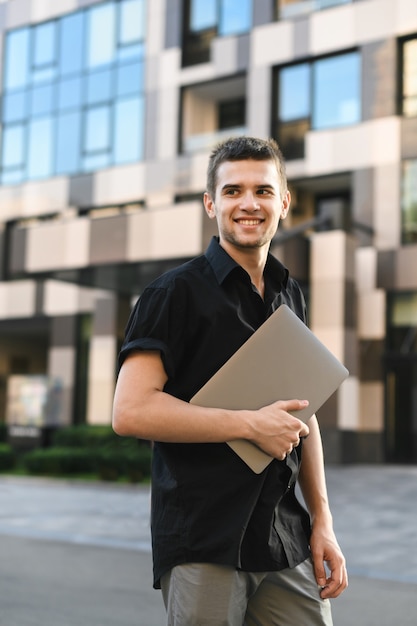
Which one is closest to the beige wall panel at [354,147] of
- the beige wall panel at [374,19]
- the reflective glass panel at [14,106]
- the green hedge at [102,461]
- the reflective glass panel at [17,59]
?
the beige wall panel at [374,19]

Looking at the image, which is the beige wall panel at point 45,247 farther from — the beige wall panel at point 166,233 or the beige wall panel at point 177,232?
the beige wall panel at point 177,232

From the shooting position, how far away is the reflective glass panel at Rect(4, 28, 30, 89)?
3012cm

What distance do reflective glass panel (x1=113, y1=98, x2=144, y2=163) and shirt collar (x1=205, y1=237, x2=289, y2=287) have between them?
24843mm

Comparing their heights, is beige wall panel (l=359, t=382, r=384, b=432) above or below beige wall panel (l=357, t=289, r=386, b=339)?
below

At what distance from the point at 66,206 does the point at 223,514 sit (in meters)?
26.8

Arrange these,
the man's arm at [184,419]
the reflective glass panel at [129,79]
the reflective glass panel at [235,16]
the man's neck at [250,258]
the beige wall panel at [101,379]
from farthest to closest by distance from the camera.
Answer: the reflective glass panel at [129,79] → the beige wall panel at [101,379] → the reflective glass panel at [235,16] → the man's neck at [250,258] → the man's arm at [184,419]

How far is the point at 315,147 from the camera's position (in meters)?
23.8

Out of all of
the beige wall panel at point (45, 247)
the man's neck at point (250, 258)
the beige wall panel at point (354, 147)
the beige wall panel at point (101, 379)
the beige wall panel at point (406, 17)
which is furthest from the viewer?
the beige wall panel at point (101, 379)

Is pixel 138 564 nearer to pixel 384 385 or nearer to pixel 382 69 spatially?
pixel 384 385

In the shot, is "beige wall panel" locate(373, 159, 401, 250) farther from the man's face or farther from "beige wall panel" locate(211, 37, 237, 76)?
the man's face

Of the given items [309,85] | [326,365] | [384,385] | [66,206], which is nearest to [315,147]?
[309,85]

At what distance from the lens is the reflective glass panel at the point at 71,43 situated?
28.8 meters

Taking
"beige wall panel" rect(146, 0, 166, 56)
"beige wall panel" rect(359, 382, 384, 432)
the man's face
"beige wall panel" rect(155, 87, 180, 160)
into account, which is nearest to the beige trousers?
the man's face

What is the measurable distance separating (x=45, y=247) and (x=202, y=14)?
30.0 feet
